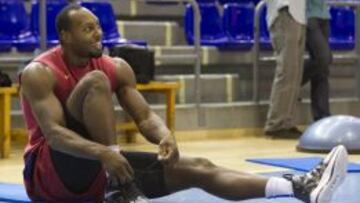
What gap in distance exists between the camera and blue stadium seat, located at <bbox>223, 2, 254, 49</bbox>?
25.9 ft

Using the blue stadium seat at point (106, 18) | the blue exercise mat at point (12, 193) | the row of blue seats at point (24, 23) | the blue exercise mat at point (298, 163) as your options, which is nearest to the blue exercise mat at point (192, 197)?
the blue exercise mat at point (12, 193)

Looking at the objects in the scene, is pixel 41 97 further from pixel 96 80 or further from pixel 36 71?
pixel 96 80

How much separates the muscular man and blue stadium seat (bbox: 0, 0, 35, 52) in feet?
10.7

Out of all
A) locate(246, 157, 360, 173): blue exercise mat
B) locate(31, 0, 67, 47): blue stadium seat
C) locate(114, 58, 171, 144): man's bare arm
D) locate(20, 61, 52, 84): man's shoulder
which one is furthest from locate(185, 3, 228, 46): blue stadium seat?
locate(20, 61, 52, 84): man's shoulder

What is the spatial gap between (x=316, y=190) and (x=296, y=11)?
372cm

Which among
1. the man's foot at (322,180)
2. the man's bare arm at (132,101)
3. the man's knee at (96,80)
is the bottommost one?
the man's foot at (322,180)

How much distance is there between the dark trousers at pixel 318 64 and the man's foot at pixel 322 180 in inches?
150

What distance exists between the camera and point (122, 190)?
3211mm

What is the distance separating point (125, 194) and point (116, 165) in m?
0.15

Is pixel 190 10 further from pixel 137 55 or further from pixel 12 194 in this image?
pixel 12 194

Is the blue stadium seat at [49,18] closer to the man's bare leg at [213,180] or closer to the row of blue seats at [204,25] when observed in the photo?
the row of blue seats at [204,25]

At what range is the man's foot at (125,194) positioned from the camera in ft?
10.5

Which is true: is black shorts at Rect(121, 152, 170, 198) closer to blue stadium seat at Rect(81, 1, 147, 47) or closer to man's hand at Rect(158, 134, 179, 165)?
man's hand at Rect(158, 134, 179, 165)

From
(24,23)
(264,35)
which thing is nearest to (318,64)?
(264,35)
